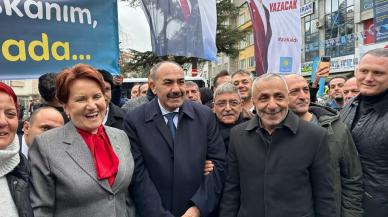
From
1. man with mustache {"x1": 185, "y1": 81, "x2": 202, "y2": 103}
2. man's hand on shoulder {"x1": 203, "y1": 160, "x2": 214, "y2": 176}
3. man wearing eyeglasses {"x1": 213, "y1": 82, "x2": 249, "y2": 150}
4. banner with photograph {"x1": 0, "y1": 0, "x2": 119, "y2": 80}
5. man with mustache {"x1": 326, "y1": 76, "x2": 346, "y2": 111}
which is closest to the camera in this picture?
man's hand on shoulder {"x1": 203, "y1": 160, "x2": 214, "y2": 176}

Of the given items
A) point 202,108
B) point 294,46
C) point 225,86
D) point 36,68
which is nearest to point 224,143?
point 202,108

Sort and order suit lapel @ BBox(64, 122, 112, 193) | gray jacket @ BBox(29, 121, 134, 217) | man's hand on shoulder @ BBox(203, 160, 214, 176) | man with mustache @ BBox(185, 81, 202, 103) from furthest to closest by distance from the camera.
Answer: man with mustache @ BBox(185, 81, 202, 103)
man's hand on shoulder @ BBox(203, 160, 214, 176)
suit lapel @ BBox(64, 122, 112, 193)
gray jacket @ BBox(29, 121, 134, 217)

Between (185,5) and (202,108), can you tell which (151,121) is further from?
(185,5)

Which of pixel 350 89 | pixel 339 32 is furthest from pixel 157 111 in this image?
pixel 339 32

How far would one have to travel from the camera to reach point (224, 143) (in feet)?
10.3

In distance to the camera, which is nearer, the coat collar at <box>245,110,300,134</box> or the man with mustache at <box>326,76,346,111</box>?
the coat collar at <box>245,110,300,134</box>

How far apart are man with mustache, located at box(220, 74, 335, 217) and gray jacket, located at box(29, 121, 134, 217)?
2.87 ft

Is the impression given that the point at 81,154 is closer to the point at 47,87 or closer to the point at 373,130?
the point at 47,87

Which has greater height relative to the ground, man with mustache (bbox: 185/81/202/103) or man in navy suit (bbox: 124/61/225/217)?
man with mustache (bbox: 185/81/202/103)

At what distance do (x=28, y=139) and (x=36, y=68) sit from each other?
0.69 metres

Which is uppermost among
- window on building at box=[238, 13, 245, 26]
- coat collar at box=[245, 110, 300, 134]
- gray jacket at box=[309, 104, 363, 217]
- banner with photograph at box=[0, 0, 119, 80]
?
window on building at box=[238, 13, 245, 26]

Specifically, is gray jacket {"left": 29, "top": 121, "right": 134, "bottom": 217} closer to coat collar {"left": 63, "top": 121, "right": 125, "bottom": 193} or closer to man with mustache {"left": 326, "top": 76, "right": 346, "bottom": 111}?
coat collar {"left": 63, "top": 121, "right": 125, "bottom": 193}

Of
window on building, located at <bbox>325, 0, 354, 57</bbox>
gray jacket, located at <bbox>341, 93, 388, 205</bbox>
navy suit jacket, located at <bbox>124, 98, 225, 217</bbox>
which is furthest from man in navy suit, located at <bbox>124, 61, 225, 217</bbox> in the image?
window on building, located at <bbox>325, 0, 354, 57</bbox>

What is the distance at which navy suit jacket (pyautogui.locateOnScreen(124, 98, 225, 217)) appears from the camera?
9.11 feet
